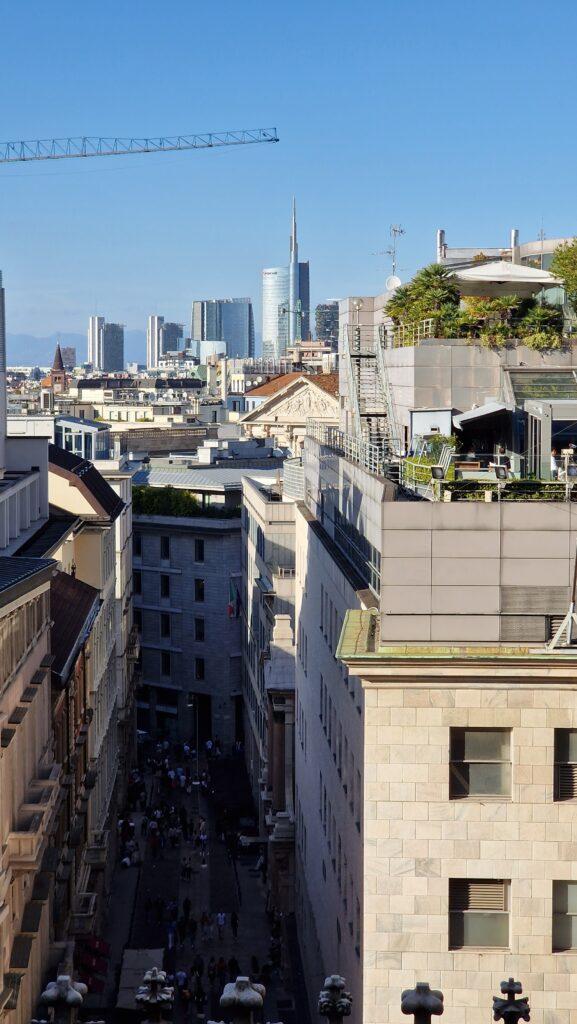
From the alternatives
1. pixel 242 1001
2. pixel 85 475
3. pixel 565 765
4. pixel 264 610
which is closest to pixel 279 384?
pixel 264 610

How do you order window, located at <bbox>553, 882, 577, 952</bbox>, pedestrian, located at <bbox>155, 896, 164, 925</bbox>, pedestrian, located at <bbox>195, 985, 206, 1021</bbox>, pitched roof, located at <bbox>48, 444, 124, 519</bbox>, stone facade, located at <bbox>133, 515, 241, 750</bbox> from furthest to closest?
stone facade, located at <bbox>133, 515, 241, 750</bbox>
pitched roof, located at <bbox>48, 444, 124, 519</bbox>
pedestrian, located at <bbox>155, 896, 164, 925</bbox>
pedestrian, located at <bbox>195, 985, 206, 1021</bbox>
window, located at <bbox>553, 882, 577, 952</bbox>

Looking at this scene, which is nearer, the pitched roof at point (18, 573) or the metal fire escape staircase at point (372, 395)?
the pitched roof at point (18, 573)

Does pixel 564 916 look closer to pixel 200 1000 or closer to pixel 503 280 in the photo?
pixel 503 280

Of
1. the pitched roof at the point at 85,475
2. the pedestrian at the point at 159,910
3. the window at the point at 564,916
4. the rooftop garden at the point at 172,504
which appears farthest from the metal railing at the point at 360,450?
the rooftop garden at the point at 172,504

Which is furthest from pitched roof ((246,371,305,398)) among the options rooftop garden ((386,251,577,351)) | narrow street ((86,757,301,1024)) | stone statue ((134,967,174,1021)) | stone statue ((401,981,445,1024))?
stone statue ((134,967,174,1021))

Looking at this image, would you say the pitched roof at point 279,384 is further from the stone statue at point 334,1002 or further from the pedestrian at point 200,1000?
the stone statue at point 334,1002

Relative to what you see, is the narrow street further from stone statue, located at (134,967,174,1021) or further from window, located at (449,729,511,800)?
stone statue, located at (134,967,174,1021)

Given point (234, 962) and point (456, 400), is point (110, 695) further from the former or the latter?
point (456, 400)
